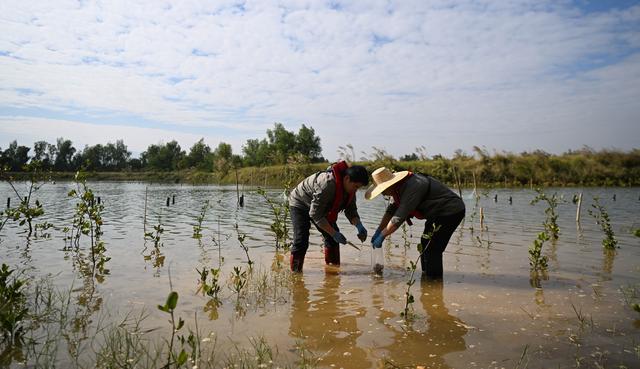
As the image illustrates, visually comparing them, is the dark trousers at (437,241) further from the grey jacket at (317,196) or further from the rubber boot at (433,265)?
the grey jacket at (317,196)

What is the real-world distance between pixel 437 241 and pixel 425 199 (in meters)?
0.66

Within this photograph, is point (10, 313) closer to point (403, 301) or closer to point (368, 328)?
point (368, 328)

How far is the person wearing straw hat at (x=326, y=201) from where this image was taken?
240 inches

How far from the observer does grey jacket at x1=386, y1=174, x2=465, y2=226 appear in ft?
19.0

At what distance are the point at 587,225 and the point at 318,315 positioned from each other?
11627 mm

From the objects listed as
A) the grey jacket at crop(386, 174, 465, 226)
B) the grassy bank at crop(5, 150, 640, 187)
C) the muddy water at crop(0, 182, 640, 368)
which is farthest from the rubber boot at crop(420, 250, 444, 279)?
the grassy bank at crop(5, 150, 640, 187)

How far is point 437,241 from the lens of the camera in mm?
6156

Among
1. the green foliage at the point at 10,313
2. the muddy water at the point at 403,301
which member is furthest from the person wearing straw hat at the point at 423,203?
the green foliage at the point at 10,313

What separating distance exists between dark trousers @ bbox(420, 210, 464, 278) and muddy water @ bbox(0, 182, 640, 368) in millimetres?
296

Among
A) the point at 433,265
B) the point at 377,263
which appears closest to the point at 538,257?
the point at 433,265

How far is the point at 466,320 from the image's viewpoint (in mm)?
4637

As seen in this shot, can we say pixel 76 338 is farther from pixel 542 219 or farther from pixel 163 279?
pixel 542 219

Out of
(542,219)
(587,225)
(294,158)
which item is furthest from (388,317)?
(542,219)

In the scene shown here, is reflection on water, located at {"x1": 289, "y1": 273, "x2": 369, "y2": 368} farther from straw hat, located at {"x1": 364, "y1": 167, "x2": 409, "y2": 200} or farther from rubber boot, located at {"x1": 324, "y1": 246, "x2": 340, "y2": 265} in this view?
straw hat, located at {"x1": 364, "y1": 167, "x2": 409, "y2": 200}
